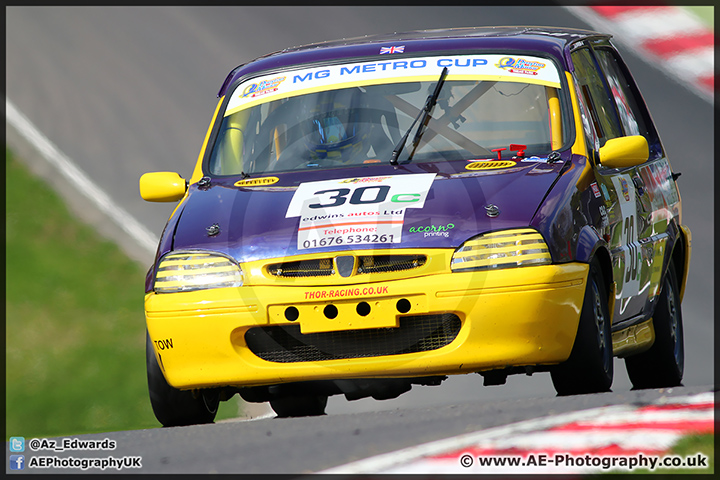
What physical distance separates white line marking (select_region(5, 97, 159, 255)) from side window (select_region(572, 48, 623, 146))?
6321mm

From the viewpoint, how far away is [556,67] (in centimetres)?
668

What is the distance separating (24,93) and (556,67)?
35.0 feet

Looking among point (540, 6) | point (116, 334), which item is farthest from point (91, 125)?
point (540, 6)

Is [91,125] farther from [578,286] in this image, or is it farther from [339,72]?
[578,286]

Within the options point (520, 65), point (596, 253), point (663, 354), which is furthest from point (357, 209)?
point (663, 354)

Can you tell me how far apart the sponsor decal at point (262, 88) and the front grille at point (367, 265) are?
1.65 m

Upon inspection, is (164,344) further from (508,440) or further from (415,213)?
(508,440)

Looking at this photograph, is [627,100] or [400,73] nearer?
[400,73]

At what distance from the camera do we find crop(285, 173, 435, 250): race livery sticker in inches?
223

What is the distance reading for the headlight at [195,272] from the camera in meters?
5.79

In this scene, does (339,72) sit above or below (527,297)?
above

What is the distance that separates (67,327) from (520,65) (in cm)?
635

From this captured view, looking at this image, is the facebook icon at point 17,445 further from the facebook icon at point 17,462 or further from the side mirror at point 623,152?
the side mirror at point 623,152

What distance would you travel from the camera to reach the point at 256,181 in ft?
21.2
